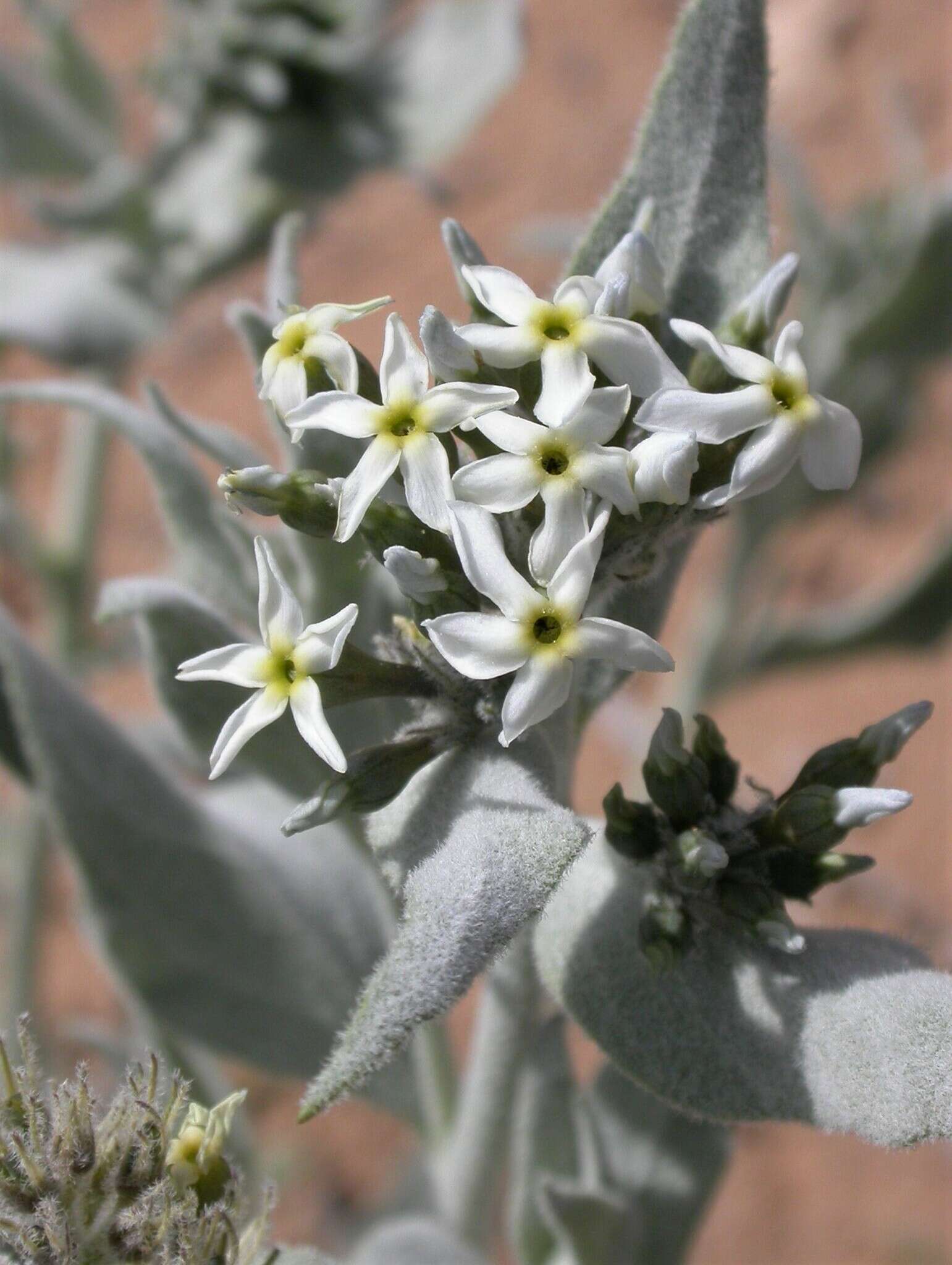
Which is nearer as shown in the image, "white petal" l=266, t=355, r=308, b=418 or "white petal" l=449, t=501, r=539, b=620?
"white petal" l=449, t=501, r=539, b=620

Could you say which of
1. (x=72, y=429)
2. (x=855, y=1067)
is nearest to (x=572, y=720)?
(x=855, y=1067)

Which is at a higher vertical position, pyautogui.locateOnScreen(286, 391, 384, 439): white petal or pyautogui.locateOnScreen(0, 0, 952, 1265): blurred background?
pyautogui.locateOnScreen(286, 391, 384, 439): white petal

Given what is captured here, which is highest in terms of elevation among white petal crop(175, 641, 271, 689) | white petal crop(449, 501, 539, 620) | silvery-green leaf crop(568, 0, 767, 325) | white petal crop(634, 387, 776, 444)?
silvery-green leaf crop(568, 0, 767, 325)

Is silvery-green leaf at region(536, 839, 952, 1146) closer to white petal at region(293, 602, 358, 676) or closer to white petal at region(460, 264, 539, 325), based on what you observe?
white petal at region(293, 602, 358, 676)

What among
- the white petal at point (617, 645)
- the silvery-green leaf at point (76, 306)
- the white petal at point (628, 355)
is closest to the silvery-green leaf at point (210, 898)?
the white petal at point (617, 645)

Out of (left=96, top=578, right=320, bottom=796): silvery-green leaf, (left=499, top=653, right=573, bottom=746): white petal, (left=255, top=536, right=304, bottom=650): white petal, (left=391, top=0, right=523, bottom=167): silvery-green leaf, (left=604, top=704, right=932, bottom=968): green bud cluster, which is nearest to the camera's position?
(left=499, top=653, right=573, bottom=746): white petal

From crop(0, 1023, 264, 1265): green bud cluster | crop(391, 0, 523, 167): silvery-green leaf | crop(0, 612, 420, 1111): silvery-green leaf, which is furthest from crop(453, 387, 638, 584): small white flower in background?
crop(391, 0, 523, 167): silvery-green leaf

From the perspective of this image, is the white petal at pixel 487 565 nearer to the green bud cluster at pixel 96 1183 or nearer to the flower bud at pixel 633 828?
the flower bud at pixel 633 828
